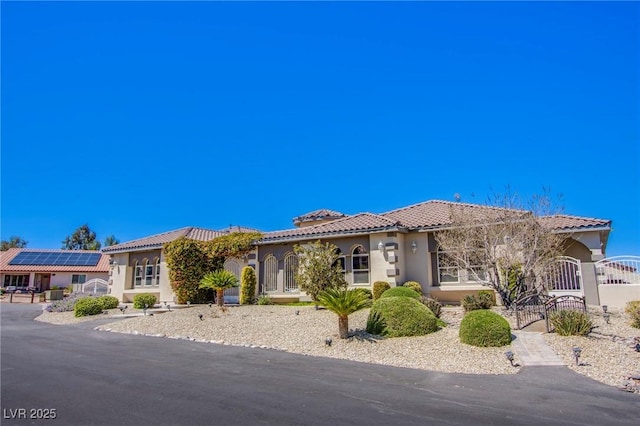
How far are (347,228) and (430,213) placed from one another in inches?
193

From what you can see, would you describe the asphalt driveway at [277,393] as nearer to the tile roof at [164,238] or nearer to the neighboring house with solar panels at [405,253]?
the neighboring house with solar panels at [405,253]

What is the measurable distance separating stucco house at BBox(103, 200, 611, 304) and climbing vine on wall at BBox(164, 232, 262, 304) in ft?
2.78

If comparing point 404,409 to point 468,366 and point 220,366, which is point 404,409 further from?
point 220,366

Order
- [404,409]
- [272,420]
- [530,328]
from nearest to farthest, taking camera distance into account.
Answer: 1. [272,420]
2. [404,409]
3. [530,328]

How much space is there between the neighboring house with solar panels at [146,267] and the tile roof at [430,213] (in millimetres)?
10439

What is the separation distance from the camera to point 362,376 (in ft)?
30.5

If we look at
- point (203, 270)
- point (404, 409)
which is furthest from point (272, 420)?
point (203, 270)

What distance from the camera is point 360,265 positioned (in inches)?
891

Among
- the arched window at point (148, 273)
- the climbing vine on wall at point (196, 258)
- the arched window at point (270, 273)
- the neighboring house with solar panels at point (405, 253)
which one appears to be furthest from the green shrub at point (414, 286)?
the arched window at point (148, 273)

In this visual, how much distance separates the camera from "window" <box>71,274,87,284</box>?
4716cm

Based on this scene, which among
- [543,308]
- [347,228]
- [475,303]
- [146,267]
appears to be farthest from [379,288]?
[146,267]

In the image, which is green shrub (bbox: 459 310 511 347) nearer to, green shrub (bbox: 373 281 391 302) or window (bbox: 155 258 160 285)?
green shrub (bbox: 373 281 391 302)

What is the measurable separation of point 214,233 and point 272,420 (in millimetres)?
26571

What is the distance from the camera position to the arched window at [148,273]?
1132 inches
